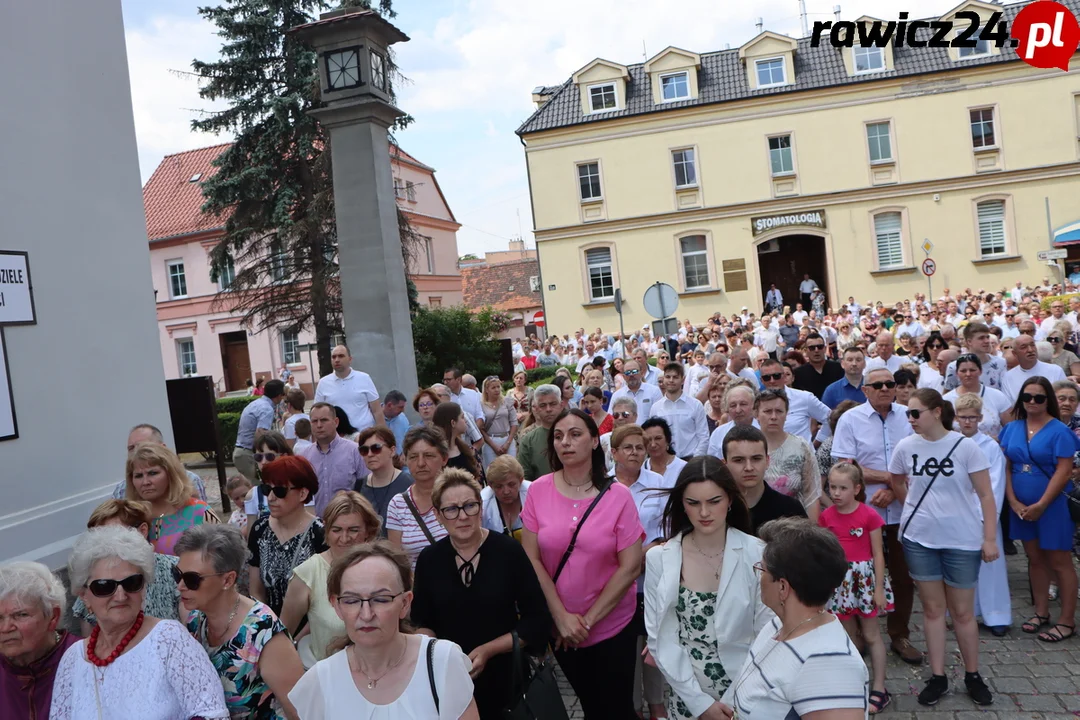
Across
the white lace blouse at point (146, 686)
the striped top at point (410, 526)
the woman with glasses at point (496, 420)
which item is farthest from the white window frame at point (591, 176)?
the white lace blouse at point (146, 686)

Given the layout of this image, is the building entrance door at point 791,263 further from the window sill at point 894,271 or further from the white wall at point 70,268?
the white wall at point 70,268

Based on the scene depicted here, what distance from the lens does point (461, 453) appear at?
281 inches

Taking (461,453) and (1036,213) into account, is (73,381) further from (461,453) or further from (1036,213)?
(1036,213)

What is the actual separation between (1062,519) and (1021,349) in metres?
2.68

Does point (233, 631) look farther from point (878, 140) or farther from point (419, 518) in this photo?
point (878, 140)

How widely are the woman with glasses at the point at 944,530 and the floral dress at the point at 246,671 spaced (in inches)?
160

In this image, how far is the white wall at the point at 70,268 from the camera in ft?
21.4

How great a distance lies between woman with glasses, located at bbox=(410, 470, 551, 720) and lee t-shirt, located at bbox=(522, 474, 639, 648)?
17.9 inches

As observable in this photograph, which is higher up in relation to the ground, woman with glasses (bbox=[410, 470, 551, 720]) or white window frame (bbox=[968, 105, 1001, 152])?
white window frame (bbox=[968, 105, 1001, 152])

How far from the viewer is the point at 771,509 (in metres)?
4.92

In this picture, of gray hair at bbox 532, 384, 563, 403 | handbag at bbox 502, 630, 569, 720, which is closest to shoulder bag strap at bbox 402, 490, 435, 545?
handbag at bbox 502, 630, 569, 720

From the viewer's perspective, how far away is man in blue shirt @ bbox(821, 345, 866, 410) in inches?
342

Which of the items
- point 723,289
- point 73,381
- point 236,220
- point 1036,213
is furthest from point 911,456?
point 1036,213

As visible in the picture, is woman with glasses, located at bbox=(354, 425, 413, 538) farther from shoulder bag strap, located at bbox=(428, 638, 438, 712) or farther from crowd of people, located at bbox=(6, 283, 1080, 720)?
shoulder bag strap, located at bbox=(428, 638, 438, 712)
